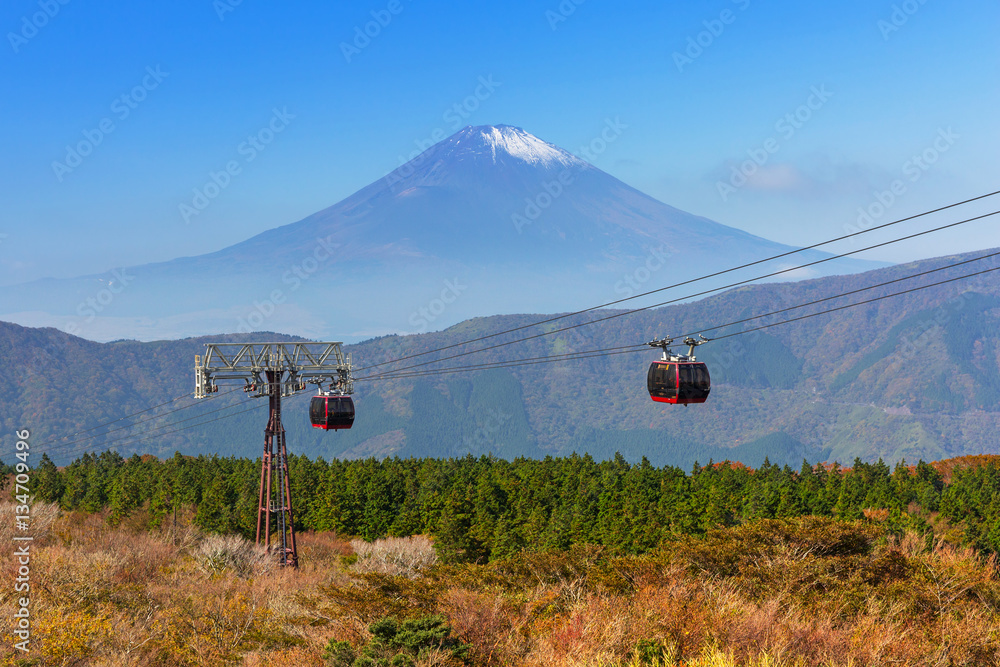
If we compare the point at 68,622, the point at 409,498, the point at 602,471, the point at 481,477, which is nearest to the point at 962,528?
the point at 602,471

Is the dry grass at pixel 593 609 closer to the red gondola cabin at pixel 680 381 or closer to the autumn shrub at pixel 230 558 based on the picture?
the autumn shrub at pixel 230 558

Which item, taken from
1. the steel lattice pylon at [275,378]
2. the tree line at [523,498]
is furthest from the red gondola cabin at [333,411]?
the tree line at [523,498]

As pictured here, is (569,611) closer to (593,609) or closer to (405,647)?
(593,609)

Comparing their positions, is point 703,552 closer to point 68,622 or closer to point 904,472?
point 68,622

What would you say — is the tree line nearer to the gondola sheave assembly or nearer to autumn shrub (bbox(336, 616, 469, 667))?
the gondola sheave assembly

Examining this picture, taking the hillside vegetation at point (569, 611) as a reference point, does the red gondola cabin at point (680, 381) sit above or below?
above

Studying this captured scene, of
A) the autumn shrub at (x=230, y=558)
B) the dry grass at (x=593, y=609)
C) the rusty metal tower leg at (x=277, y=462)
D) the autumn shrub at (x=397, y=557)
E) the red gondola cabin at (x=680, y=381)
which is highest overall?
the red gondola cabin at (x=680, y=381)

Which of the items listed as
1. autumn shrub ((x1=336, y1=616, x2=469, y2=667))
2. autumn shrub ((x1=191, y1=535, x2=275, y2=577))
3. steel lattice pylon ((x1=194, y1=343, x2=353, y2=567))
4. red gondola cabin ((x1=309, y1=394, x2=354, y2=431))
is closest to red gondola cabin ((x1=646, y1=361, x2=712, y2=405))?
autumn shrub ((x1=336, y1=616, x2=469, y2=667))

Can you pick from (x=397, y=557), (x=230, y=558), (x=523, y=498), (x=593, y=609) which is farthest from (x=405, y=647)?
(x=523, y=498)
